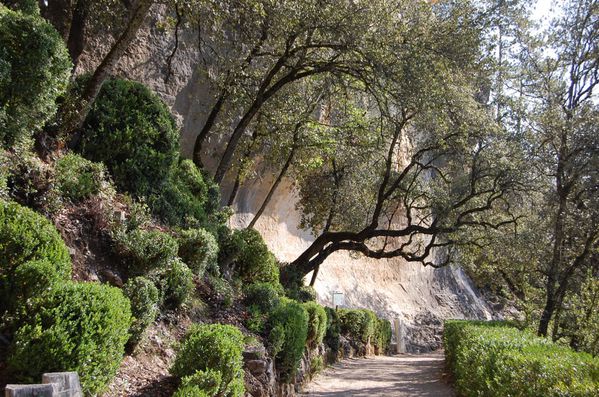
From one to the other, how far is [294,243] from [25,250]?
65.4 feet

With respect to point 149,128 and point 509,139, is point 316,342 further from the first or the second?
point 509,139

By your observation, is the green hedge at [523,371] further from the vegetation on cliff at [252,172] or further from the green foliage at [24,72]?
the green foliage at [24,72]

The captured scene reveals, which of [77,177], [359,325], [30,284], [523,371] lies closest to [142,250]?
[77,177]

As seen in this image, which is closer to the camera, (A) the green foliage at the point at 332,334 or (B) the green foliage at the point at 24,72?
(B) the green foliage at the point at 24,72

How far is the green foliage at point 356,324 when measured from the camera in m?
22.0

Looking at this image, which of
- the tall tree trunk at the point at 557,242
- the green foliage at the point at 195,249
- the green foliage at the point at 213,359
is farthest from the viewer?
the tall tree trunk at the point at 557,242

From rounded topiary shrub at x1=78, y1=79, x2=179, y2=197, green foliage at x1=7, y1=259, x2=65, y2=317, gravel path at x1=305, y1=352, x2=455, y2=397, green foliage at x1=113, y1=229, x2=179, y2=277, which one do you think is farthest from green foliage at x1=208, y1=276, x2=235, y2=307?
green foliage at x1=7, y1=259, x2=65, y2=317

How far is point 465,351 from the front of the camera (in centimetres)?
981

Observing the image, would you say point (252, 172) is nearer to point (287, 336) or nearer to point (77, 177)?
point (287, 336)

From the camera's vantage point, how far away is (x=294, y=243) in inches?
963

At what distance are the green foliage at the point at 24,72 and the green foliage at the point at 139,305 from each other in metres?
2.30

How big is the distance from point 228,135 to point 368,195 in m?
7.38

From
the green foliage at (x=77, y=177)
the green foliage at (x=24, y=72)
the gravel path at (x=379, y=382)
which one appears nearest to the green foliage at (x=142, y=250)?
the green foliage at (x=77, y=177)

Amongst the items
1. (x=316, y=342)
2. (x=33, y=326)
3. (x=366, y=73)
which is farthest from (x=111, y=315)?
(x=316, y=342)
